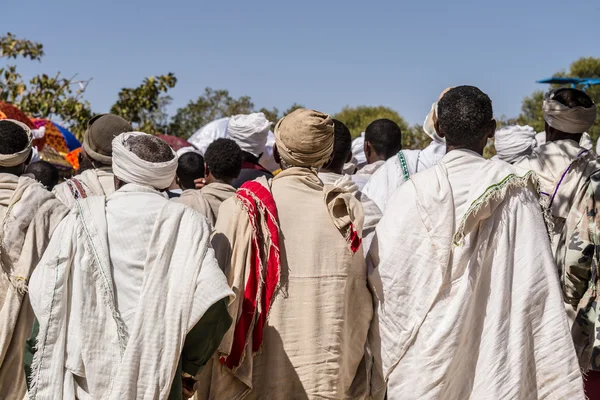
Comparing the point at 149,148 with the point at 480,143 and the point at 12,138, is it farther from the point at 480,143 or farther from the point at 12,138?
the point at 480,143

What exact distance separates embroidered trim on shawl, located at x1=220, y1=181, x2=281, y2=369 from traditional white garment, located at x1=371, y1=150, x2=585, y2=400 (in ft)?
2.20

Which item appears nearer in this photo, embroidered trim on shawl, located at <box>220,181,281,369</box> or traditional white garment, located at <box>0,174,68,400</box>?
embroidered trim on shawl, located at <box>220,181,281,369</box>

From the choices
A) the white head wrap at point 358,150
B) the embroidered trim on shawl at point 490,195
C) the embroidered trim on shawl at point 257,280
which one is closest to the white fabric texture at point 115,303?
the embroidered trim on shawl at point 257,280

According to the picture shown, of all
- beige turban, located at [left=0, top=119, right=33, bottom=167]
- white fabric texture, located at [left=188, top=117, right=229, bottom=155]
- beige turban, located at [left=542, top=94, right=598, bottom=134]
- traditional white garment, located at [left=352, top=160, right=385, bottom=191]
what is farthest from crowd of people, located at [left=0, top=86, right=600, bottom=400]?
white fabric texture, located at [left=188, top=117, right=229, bottom=155]

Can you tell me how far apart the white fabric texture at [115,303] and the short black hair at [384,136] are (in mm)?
3545

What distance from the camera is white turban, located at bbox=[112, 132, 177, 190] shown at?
384 cm

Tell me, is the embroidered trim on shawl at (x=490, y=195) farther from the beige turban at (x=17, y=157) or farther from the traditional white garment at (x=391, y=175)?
the beige turban at (x=17, y=157)

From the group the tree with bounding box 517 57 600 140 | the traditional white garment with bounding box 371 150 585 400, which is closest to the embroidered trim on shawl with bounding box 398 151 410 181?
the traditional white garment with bounding box 371 150 585 400

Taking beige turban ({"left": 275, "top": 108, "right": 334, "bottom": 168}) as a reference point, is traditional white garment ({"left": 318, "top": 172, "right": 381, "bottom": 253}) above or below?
below

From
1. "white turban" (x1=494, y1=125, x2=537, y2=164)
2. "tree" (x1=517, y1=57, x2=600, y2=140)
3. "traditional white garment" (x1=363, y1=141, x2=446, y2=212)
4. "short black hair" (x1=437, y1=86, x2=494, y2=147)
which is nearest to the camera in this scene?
"short black hair" (x1=437, y1=86, x2=494, y2=147)

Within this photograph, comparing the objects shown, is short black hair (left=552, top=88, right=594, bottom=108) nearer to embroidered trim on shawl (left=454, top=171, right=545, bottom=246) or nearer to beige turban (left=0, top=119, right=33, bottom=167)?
embroidered trim on shawl (left=454, top=171, right=545, bottom=246)

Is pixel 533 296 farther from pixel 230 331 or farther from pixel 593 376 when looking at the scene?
pixel 230 331

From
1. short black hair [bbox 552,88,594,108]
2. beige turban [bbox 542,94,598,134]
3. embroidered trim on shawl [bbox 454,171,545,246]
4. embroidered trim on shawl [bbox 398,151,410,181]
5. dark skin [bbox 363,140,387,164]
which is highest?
short black hair [bbox 552,88,594,108]

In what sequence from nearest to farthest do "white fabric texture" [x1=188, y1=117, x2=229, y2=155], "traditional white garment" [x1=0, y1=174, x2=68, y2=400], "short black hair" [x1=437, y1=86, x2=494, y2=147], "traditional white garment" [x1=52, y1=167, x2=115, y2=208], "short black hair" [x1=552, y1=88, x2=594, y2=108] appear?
"short black hair" [x1=437, y1=86, x2=494, y2=147]
"traditional white garment" [x1=0, y1=174, x2=68, y2=400]
"traditional white garment" [x1=52, y1=167, x2=115, y2=208]
"short black hair" [x1=552, y1=88, x2=594, y2=108]
"white fabric texture" [x1=188, y1=117, x2=229, y2=155]
